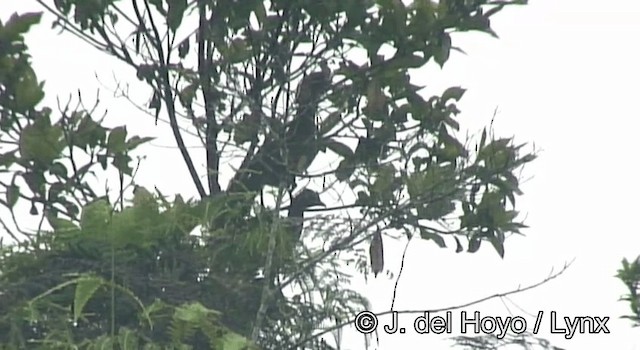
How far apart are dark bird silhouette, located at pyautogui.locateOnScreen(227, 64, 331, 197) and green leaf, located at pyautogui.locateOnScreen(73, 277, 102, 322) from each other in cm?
91

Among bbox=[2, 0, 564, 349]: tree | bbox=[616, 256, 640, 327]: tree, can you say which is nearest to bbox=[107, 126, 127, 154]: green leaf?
bbox=[2, 0, 564, 349]: tree

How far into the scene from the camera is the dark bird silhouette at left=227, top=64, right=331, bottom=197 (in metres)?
5.61

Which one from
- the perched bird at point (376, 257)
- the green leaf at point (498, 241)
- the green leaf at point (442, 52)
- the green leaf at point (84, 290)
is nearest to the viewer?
the green leaf at point (84, 290)

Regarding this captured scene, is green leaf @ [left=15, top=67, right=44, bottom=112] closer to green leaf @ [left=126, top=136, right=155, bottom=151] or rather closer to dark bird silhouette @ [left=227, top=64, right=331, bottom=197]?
green leaf @ [left=126, top=136, right=155, bottom=151]

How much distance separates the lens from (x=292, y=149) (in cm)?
569

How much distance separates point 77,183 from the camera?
564 cm

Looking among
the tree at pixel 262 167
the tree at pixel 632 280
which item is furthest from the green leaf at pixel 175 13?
the tree at pixel 632 280

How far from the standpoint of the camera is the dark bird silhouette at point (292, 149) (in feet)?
18.4

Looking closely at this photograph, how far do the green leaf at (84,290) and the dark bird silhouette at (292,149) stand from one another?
2.99 feet

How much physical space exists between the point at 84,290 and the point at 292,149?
3.99 feet

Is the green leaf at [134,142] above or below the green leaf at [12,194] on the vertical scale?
above

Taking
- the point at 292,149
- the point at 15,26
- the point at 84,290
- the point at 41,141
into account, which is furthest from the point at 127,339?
the point at 15,26

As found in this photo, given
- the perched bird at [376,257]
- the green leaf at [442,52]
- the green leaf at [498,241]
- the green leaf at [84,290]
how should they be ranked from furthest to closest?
1. the green leaf at [498,241]
2. the green leaf at [442,52]
3. the perched bird at [376,257]
4. the green leaf at [84,290]

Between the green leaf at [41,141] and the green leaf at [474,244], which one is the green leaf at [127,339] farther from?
the green leaf at [474,244]
